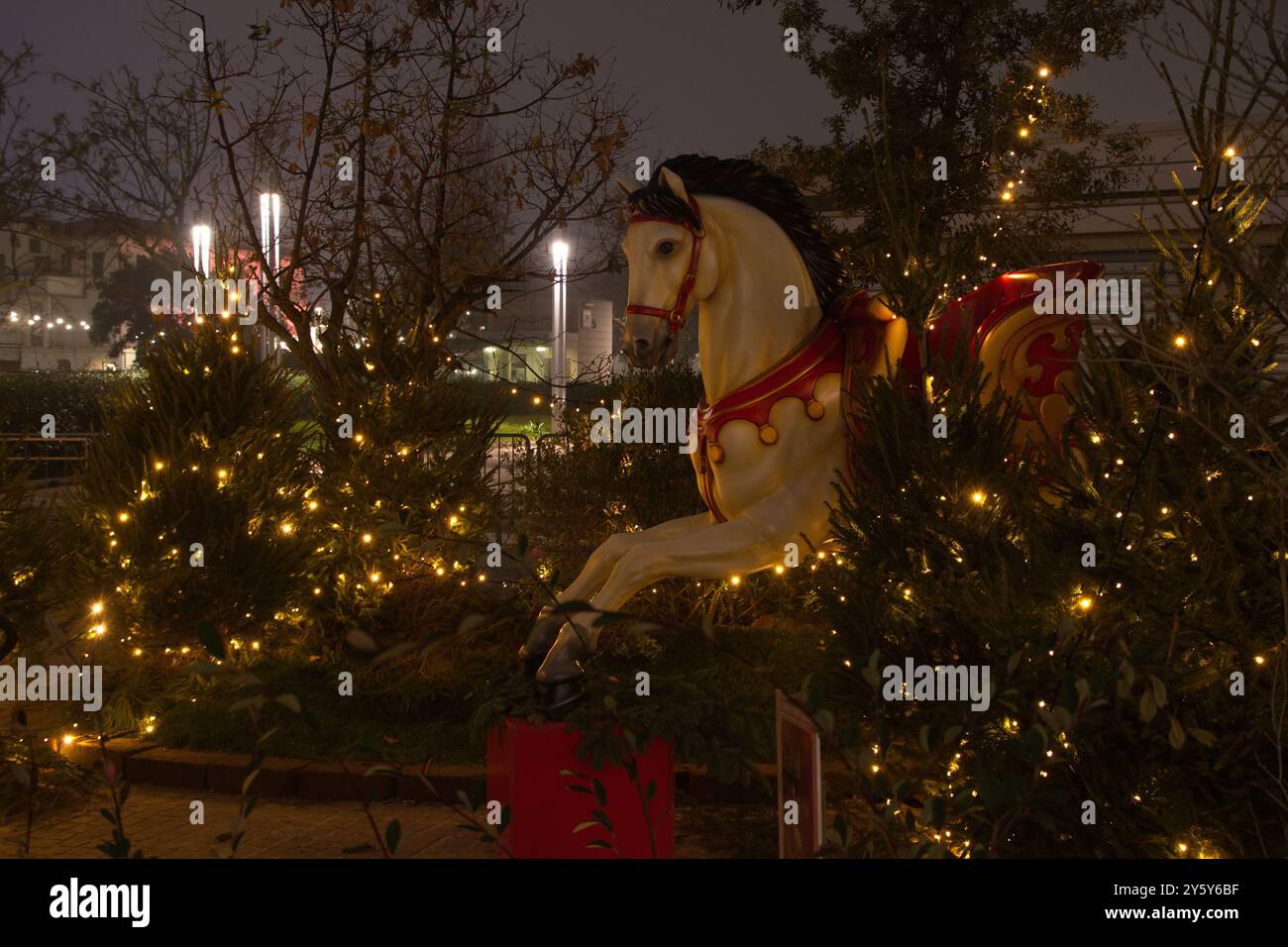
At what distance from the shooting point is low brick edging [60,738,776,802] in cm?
550

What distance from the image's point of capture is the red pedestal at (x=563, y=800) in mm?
4062

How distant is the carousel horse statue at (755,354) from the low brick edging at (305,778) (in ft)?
4.69

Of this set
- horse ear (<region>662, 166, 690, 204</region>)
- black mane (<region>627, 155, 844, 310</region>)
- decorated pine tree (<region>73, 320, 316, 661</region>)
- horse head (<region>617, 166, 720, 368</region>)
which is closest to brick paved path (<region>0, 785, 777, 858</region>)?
decorated pine tree (<region>73, 320, 316, 661</region>)

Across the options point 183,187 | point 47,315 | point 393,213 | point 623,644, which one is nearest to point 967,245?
point 623,644

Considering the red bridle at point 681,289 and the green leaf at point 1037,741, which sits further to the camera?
the red bridle at point 681,289

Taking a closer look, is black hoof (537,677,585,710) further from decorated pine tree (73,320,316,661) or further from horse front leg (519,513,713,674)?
decorated pine tree (73,320,316,661)

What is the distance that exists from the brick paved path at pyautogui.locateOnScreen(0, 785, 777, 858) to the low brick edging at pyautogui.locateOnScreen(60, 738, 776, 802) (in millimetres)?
65

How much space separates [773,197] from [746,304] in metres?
0.56

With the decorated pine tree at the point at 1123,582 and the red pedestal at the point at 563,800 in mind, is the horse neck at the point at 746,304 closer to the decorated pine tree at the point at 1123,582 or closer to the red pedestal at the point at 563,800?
the decorated pine tree at the point at 1123,582

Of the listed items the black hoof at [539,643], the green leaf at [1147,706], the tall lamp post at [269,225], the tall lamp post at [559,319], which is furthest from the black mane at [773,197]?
the tall lamp post at [269,225]

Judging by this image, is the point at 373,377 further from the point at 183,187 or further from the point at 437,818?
the point at 183,187

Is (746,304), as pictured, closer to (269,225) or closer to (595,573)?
(595,573)
